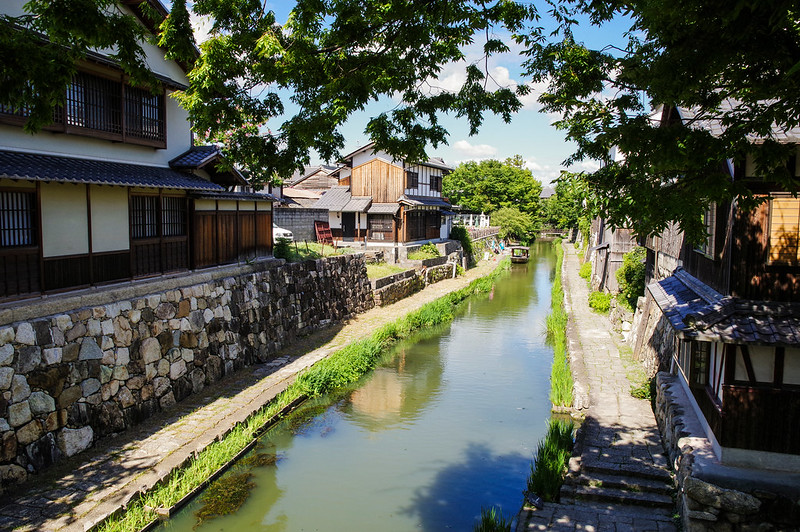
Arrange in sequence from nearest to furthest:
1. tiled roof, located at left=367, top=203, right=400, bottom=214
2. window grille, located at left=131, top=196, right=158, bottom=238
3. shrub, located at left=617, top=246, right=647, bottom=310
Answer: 1. window grille, located at left=131, top=196, right=158, bottom=238
2. shrub, located at left=617, top=246, right=647, bottom=310
3. tiled roof, located at left=367, top=203, right=400, bottom=214

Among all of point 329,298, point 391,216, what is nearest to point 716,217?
point 329,298

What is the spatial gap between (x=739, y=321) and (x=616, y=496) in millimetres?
3133

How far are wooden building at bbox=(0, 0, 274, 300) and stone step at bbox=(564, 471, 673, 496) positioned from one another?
305 inches

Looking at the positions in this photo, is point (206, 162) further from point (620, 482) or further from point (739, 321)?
point (739, 321)

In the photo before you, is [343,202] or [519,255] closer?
[343,202]

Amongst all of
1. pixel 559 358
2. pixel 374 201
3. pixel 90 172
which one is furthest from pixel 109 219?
pixel 374 201

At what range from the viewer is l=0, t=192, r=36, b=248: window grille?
9.36 meters

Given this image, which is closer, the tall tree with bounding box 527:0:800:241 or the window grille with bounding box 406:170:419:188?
the tall tree with bounding box 527:0:800:241

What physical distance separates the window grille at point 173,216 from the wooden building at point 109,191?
1.0 inches

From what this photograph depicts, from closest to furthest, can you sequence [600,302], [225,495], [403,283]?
[225,495]
[600,302]
[403,283]

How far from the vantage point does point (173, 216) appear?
1376 cm

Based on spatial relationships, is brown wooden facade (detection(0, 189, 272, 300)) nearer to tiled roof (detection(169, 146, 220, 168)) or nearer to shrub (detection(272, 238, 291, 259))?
tiled roof (detection(169, 146, 220, 168))

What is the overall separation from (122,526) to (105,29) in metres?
6.48

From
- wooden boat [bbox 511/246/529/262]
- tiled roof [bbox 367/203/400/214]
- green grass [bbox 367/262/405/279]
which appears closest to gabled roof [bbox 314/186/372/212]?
tiled roof [bbox 367/203/400/214]
